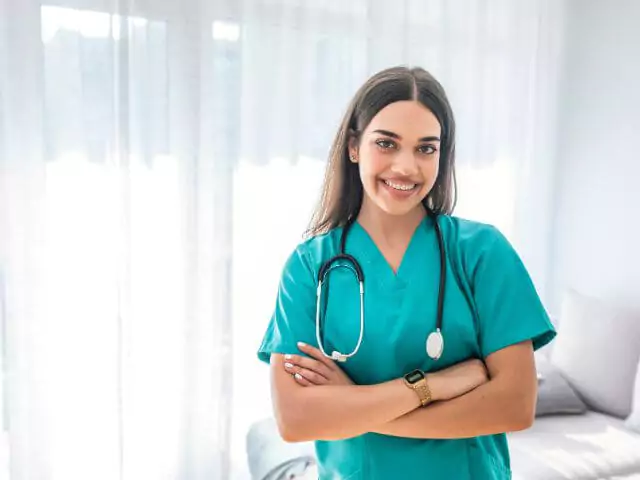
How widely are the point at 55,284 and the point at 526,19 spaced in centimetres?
220

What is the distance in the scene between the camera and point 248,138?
2539 mm

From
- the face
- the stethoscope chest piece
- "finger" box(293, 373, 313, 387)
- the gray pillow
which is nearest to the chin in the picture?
the face

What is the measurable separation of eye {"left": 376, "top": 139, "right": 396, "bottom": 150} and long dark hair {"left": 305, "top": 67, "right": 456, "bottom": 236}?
0.16 ft

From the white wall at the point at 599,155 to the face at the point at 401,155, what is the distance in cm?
208

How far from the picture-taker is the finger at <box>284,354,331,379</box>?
1222 millimetres

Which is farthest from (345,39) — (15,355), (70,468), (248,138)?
(70,468)

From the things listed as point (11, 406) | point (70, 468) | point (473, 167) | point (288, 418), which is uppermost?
point (473, 167)

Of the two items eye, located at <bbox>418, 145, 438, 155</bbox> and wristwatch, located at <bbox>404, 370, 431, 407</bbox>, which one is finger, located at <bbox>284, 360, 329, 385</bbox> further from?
eye, located at <bbox>418, 145, 438, 155</bbox>

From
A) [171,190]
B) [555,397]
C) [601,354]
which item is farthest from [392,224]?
[601,354]

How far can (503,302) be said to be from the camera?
1.22 meters

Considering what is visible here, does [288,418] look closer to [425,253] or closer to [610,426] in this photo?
[425,253]

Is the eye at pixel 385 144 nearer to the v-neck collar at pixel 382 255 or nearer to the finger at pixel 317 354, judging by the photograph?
the v-neck collar at pixel 382 255

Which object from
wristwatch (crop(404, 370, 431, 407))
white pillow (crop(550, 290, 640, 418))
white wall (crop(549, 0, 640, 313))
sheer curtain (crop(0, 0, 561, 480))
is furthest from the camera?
white wall (crop(549, 0, 640, 313))

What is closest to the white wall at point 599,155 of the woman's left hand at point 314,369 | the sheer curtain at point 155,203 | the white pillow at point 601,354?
the white pillow at point 601,354
